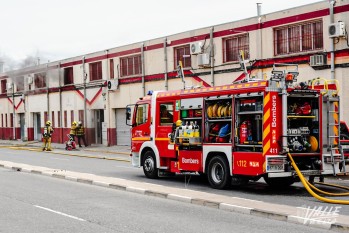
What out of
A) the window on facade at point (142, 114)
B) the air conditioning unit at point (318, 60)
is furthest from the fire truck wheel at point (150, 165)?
the air conditioning unit at point (318, 60)

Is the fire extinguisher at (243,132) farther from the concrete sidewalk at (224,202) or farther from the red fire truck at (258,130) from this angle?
the concrete sidewalk at (224,202)

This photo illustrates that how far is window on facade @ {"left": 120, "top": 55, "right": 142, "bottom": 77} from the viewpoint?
3597 centimetres

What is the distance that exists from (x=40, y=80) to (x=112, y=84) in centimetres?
1280

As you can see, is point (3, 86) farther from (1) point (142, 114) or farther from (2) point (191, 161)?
(2) point (191, 161)

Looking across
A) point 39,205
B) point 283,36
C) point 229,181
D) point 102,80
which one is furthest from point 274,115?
point 102,80

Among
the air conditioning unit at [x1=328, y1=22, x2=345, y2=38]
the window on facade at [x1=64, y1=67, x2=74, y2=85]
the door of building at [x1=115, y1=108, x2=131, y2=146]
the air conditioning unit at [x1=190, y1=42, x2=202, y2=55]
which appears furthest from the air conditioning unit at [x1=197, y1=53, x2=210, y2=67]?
the window on facade at [x1=64, y1=67, x2=74, y2=85]

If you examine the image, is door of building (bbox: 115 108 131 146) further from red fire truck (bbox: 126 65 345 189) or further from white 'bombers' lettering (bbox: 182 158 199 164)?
white 'bombers' lettering (bbox: 182 158 199 164)

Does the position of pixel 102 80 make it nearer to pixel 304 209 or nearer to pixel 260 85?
pixel 260 85

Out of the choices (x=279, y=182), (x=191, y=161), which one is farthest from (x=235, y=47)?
(x=279, y=182)

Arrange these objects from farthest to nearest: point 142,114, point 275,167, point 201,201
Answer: point 142,114, point 275,167, point 201,201

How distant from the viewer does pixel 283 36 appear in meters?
25.7

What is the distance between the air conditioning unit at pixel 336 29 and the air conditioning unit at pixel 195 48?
8.61m

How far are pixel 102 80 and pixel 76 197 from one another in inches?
1019

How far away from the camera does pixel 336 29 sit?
22.2 m
